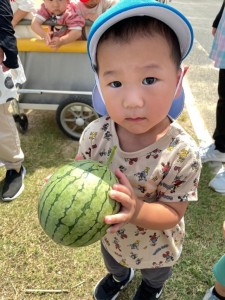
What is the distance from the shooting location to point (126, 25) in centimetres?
123

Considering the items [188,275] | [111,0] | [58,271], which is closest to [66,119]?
[111,0]

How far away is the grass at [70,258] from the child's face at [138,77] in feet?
4.94

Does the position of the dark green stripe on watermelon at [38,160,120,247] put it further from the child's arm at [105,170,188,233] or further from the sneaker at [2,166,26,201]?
the sneaker at [2,166,26,201]

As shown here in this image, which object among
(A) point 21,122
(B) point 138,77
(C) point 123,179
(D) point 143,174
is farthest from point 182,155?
(A) point 21,122

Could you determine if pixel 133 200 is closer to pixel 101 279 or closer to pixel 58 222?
pixel 58 222

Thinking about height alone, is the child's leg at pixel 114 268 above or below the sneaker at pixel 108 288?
above

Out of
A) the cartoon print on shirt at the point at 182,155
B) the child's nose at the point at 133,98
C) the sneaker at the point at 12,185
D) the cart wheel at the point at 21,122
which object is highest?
the child's nose at the point at 133,98

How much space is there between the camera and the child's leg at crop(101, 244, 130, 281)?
2036 millimetres

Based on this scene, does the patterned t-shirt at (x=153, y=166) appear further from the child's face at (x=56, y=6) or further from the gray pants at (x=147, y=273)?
the child's face at (x=56, y=6)

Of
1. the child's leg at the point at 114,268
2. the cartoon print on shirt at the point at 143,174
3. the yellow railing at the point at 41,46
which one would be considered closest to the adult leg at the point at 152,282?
the child's leg at the point at 114,268

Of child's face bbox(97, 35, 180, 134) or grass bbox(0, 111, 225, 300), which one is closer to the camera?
child's face bbox(97, 35, 180, 134)

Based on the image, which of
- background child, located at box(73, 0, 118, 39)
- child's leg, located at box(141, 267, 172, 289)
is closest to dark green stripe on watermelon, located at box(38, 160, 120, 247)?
child's leg, located at box(141, 267, 172, 289)

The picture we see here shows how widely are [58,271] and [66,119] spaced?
6.03ft

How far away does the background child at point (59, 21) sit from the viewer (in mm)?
3418
